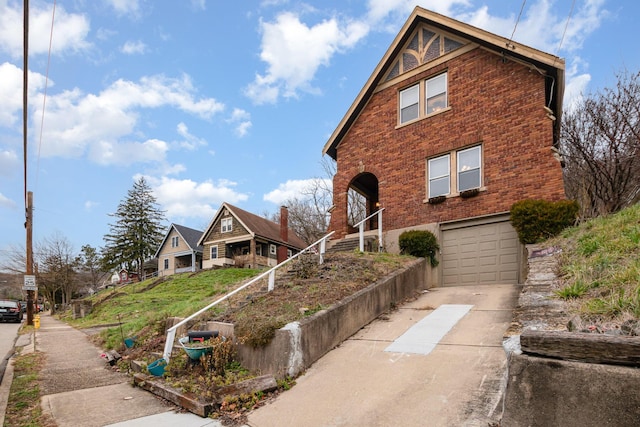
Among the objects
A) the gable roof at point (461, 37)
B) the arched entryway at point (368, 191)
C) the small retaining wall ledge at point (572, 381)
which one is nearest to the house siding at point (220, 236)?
the arched entryway at point (368, 191)

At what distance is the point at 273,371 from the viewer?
5.02 metres

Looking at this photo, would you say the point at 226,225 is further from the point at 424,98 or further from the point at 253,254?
the point at 424,98

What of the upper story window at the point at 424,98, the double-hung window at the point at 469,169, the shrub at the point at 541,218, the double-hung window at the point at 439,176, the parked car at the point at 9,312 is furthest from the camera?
the parked car at the point at 9,312

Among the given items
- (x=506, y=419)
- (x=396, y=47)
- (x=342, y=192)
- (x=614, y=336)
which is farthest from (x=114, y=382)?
(x=396, y=47)

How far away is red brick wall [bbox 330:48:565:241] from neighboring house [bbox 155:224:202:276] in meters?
27.1

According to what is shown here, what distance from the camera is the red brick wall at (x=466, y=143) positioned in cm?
1032

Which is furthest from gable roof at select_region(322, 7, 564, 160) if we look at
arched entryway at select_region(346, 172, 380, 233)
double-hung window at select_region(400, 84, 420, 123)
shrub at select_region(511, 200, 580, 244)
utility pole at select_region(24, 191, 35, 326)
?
utility pole at select_region(24, 191, 35, 326)

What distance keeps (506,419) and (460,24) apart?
12.0 m

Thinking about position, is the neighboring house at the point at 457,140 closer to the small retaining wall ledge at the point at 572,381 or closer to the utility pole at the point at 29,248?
the small retaining wall ledge at the point at 572,381

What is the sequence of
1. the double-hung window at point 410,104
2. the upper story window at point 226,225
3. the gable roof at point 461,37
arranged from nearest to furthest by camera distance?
the gable roof at point 461,37, the double-hung window at point 410,104, the upper story window at point 226,225

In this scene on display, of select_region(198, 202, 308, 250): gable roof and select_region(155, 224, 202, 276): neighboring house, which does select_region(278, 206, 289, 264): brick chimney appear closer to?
select_region(198, 202, 308, 250): gable roof

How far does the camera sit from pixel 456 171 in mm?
11672

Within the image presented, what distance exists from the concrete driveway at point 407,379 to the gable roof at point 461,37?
24.7 ft

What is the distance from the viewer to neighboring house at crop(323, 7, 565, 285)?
1040 cm
